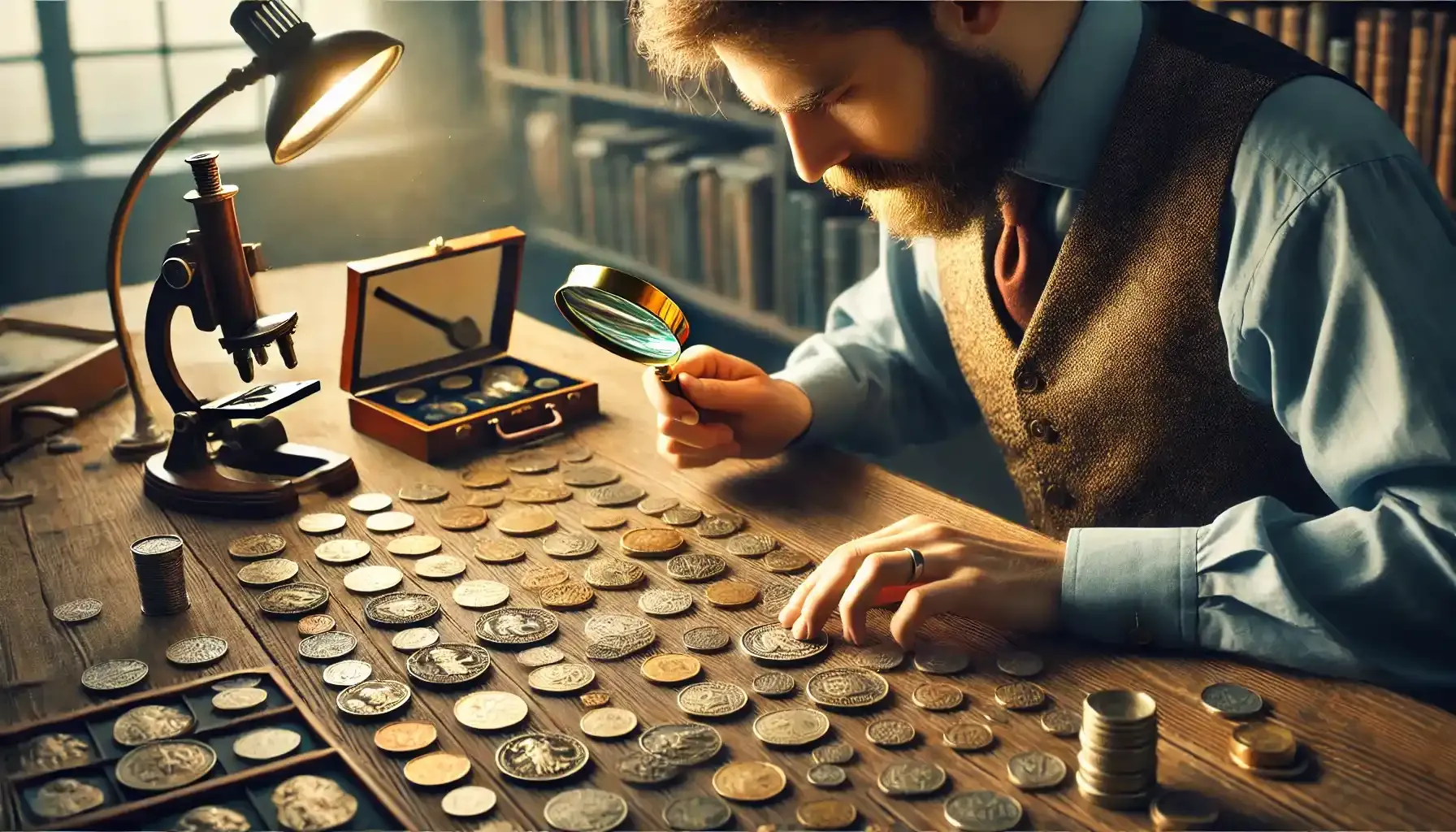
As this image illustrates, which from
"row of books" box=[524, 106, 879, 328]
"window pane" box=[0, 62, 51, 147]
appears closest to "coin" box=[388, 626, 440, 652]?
"row of books" box=[524, 106, 879, 328]

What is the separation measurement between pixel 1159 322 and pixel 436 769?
0.97m

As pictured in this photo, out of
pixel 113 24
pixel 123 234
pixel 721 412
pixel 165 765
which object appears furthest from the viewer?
pixel 113 24

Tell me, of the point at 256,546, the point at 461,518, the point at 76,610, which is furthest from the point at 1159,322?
the point at 76,610

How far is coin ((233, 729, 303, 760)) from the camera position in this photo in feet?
3.94

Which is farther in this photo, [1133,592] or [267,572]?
[267,572]

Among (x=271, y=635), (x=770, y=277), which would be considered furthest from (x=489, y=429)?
(x=770, y=277)

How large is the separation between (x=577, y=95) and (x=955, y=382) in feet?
10.2

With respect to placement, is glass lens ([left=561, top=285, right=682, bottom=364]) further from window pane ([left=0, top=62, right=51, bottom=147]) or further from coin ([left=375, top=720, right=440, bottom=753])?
window pane ([left=0, top=62, right=51, bottom=147])

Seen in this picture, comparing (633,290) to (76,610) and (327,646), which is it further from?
(76,610)

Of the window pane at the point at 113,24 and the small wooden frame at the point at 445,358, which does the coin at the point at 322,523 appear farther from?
the window pane at the point at 113,24

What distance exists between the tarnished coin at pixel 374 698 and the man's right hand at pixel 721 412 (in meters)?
0.60

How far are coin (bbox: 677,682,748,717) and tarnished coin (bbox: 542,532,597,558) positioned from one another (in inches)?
13.8

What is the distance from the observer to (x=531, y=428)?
6.63 ft

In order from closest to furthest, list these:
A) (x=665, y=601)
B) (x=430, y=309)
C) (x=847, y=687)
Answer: (x=847, y=687) → (x=665, y=601) → (x=430, y=309)
